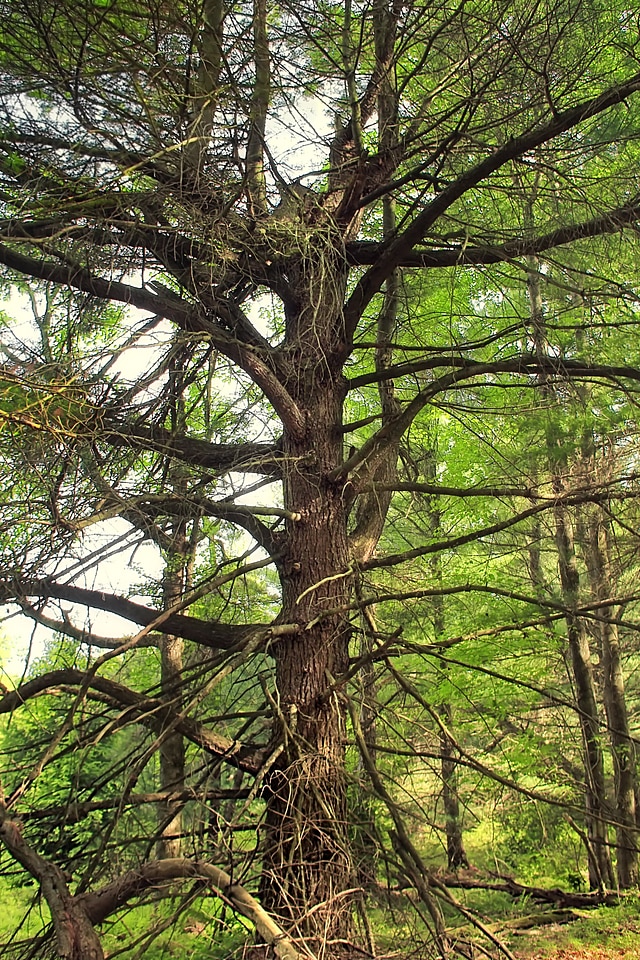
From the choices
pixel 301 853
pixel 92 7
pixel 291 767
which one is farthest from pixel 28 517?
pixel 92 7

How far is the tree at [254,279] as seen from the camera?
11.9 feet

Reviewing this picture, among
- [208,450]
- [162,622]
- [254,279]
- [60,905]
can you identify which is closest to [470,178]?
[254,279]

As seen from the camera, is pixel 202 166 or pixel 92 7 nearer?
pixel 92 7

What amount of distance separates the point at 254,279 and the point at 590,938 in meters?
6.65

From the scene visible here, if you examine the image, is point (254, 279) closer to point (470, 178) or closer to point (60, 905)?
point (470, 178)

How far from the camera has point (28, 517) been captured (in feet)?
12.3

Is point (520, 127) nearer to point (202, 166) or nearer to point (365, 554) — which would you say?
point (202, 166)

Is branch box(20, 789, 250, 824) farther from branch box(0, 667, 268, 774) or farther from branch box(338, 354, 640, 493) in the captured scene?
branch box(338, 354, 640, 493)

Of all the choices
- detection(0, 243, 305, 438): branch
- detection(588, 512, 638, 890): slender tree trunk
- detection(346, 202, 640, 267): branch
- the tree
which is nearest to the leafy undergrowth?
detection(588, 512, 638, 890): slender tree trunk

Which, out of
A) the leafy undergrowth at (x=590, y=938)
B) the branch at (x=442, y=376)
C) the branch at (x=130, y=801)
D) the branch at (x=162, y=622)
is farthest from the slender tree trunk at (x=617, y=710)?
the branch at (x=130, y=801)

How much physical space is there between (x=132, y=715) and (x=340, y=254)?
3.19 meters

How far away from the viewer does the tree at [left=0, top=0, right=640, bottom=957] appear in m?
3.63

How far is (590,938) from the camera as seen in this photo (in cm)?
683

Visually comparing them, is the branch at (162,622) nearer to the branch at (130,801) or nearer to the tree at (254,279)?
the tree at (254,279)
